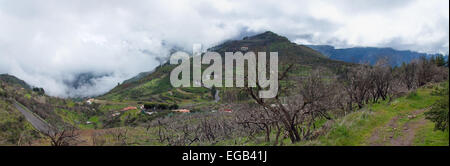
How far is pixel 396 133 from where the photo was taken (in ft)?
40.3

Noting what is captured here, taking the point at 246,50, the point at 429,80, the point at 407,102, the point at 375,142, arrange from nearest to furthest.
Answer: the point at 375,142, the point at 246,50, the point at 407,102, the point at 429,80

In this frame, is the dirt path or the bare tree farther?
the bare tree

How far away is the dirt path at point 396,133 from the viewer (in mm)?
10954

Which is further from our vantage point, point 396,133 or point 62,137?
point 62,137

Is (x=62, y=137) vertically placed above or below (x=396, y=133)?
below

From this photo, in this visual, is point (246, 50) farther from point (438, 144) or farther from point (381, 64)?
point (381, 64)

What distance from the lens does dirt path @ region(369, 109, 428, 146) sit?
35.9ft

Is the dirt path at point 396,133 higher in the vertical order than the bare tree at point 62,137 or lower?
higher
